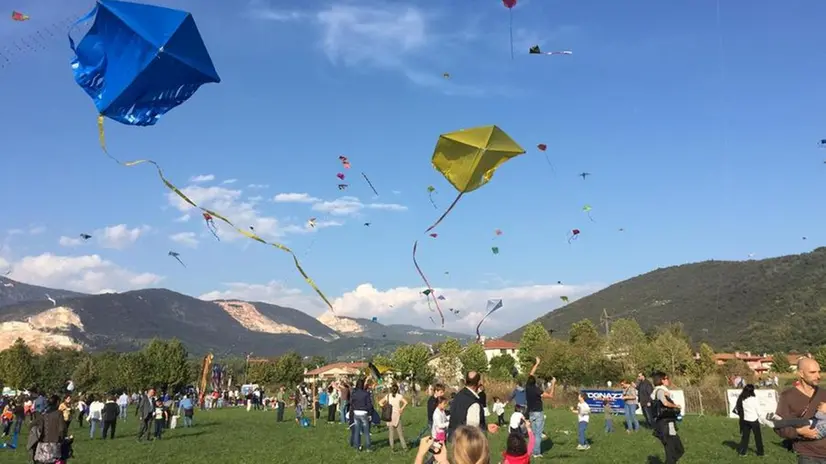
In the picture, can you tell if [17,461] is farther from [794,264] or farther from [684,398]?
[794,264]

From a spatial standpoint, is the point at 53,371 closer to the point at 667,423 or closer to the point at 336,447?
the point at 336,447

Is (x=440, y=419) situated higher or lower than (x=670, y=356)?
lower

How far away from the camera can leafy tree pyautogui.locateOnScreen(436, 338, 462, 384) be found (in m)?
90.4

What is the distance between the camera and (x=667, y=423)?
999 cm

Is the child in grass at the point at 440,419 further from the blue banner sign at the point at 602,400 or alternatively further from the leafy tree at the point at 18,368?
the leafy tree at the point at 18,368

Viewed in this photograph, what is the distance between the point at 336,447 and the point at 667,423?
9.44 meters

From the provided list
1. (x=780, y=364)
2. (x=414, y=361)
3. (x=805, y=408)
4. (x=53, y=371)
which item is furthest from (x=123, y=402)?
(x=53, y=371)

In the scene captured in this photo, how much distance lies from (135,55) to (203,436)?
681 inches

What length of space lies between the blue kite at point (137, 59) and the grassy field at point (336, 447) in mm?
9050

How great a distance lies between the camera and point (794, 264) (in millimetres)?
128125

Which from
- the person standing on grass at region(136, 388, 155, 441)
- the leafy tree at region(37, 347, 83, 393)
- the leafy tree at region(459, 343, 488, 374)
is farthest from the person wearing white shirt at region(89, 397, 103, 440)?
the leafy tree at region(37, 347, 83, 393)

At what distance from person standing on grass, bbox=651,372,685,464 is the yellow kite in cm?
481

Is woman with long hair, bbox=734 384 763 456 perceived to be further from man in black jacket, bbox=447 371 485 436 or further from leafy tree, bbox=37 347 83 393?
leafy tree, bbox=37 347 83 393

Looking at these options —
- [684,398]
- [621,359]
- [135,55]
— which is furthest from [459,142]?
[621,359]
